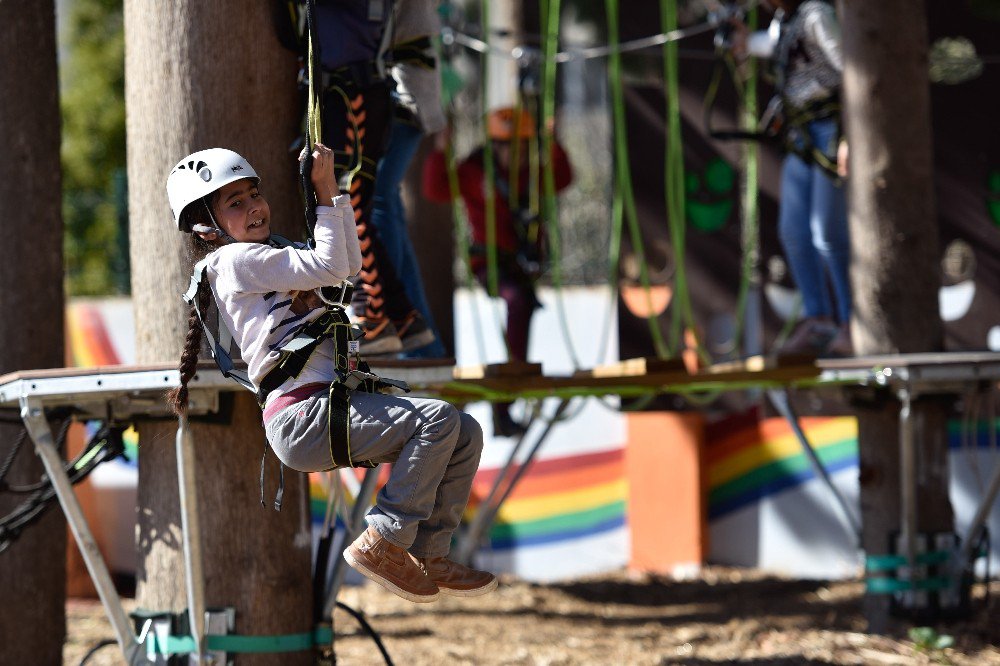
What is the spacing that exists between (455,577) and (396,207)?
1483 mm

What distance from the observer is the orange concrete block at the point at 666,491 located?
6.99 meters

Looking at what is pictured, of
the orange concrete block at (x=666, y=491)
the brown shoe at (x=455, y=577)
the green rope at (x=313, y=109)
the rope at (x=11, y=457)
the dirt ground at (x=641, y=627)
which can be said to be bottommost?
the dirt ground at (x=641, y=627)

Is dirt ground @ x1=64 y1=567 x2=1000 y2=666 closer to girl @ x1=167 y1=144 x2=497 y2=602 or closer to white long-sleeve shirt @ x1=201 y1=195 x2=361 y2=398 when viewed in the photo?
girl @ x1=167 y1=144 x2=497 y2=602

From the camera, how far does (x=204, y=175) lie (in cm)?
289

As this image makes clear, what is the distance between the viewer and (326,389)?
113 inches

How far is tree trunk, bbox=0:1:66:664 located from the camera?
4.72 meters

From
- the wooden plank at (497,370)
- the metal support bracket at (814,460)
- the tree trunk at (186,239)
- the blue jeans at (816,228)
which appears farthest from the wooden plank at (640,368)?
the tree trunk at (186,239)

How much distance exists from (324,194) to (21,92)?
8.57 feet

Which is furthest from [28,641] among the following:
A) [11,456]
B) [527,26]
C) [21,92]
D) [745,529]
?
[527,26]

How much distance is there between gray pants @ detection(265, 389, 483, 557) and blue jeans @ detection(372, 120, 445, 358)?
114cm

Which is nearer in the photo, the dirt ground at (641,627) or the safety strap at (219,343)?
the safety strap at (219,343)

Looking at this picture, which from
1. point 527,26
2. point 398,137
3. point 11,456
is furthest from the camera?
point 527,26

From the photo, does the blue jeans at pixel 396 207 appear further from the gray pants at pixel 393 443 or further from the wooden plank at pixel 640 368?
the gray pants at pixel 393 443

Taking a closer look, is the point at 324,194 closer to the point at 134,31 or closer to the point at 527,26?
the point at 134,31
